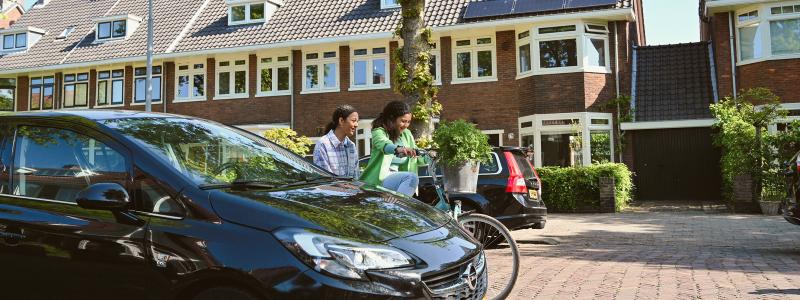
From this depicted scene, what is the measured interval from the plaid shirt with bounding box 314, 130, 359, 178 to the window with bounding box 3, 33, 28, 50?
2789 centimetres

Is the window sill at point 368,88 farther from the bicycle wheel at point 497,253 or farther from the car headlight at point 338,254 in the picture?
the car headlight at point 338,254

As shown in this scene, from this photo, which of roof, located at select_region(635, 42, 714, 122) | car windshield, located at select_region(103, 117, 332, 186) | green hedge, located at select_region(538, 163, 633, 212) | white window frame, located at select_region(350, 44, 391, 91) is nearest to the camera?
car windshield, located at select_region(103, 117, 332, 186)

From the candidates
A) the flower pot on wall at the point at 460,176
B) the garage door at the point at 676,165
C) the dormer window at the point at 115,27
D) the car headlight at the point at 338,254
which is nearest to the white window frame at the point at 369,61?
the garage door at the point at 676,165

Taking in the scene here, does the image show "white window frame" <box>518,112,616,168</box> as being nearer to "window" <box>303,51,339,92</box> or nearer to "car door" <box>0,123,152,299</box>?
"window" <box>303,51,339,92</box>

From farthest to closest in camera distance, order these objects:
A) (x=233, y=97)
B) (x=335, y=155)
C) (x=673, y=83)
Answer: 1. (x=233, y=97)
2. (x=673, y=83)
3. (x=335, y=155)

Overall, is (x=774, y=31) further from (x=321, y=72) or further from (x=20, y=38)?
(x=20, y=38)

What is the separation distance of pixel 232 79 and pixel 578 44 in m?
12.5

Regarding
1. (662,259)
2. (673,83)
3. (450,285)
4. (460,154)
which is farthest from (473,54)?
(450,285)

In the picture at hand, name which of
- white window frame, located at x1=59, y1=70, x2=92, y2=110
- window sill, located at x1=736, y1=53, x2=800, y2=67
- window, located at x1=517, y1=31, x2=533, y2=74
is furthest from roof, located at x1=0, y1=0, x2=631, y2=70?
window sill, located at x1=736, y1=53, x2=800, y2=67

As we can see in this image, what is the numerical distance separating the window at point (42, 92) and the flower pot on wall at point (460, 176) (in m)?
24.4

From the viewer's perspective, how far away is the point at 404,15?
30.6ft

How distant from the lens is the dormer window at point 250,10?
2364 cm

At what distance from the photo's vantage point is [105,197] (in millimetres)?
2945

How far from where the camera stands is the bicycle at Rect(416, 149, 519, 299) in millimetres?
4602
